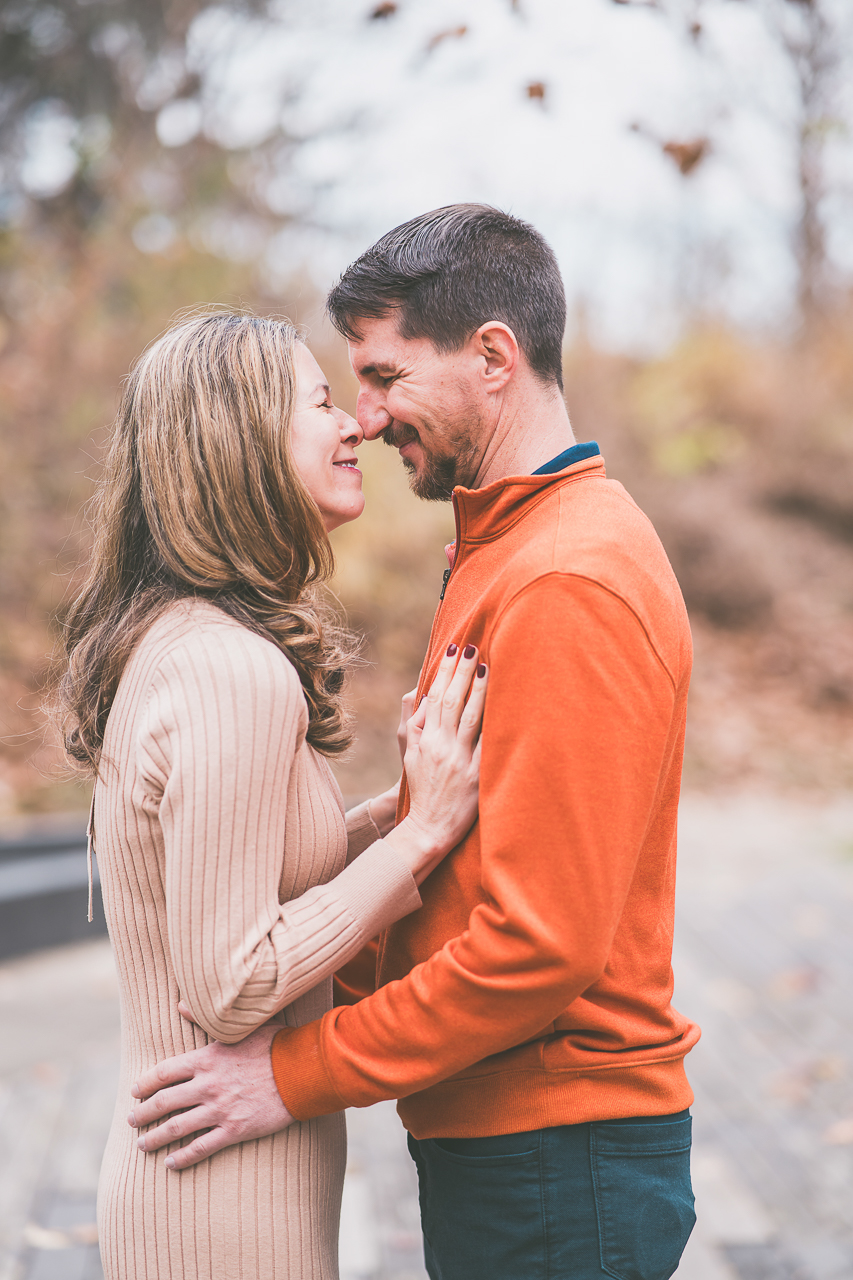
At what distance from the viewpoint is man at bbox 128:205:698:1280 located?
146 cm

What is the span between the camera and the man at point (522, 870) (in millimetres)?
1464

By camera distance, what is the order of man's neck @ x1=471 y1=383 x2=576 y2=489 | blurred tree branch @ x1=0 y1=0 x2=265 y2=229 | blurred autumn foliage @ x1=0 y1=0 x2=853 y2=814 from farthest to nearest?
1. blurred tree branch @ x1=0 y1=0 x2=265 y2=229
2. blurred autumn foliage @ x1=0 y1=0 x2=853 y2=814
3. man's neck @ x1=471 y1=383 x2=576 y2=489

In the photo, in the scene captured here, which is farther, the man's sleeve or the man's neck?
the man's neck

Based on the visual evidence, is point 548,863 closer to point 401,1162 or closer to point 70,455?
point 401,1162

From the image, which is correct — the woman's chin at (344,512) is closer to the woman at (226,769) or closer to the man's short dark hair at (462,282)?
the woman at (226,769)

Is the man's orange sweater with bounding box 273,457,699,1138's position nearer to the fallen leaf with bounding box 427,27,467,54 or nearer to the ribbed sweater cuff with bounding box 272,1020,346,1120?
the ribbed sweater cuff with bounding box 272,1020,346,1120

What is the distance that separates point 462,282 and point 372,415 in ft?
0.96

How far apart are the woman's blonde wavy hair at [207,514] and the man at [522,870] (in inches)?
9.3

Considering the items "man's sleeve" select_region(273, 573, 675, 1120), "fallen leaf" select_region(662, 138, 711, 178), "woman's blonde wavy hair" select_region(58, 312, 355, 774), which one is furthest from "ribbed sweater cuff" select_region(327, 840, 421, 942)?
"fallen leaf" select_region(662, 138, 711, 178)

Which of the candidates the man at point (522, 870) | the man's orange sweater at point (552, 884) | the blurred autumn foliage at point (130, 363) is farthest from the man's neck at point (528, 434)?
the blurred autumn foliage at point (130, 363)

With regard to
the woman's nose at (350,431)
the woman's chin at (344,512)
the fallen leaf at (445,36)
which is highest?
the fallen leaf at (445,36)

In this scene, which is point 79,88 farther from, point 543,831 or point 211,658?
point 543,831

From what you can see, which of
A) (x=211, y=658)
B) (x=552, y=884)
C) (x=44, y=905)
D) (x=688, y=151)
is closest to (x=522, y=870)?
(x=552, y=884)

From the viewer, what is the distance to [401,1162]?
3932mm
